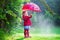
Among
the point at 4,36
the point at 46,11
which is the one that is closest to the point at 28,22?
the point at 4,36

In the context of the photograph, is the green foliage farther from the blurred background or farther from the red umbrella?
the red umbrella

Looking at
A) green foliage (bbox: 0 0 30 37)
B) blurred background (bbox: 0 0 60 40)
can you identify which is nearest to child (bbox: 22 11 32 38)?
blurred background (bbox: 0 0 60 40)

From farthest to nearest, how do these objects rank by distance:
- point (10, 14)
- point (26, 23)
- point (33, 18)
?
point (33, 18) < point (26, 23) < point (10, 14)

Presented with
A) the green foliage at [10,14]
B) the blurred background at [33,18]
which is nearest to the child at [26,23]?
the blurred background at [33,18]

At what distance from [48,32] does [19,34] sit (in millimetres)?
866

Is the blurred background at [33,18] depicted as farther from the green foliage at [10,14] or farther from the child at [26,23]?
the child at [26,23]

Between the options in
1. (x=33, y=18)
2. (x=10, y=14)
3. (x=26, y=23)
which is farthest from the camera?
(x=33, y=18)

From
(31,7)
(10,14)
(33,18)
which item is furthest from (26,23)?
(33,18)

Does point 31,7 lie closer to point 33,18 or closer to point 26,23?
point 26,23

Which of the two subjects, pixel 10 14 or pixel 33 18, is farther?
pixel 33 18

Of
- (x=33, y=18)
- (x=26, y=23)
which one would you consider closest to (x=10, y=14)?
(x=26, y=23)

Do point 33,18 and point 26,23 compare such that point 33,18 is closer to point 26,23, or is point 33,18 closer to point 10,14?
point 26,23

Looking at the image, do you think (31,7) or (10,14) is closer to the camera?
(10,14)

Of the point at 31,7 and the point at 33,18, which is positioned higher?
the point at 31,7
